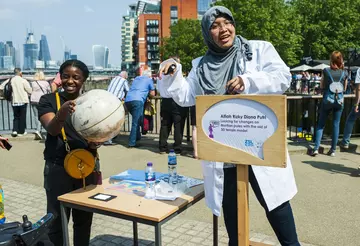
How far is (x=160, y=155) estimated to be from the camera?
809 cm

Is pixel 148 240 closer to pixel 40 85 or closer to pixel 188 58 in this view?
pixel 40 85

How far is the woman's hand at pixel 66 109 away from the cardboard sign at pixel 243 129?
0.93 meters

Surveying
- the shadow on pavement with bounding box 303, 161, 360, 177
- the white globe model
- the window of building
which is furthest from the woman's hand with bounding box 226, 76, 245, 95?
the window of building

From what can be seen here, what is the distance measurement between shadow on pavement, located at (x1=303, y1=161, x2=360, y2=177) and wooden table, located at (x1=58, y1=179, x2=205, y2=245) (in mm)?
4368

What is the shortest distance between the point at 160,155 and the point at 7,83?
5.30 meters

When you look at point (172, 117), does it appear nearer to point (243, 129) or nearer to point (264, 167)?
point (264, 167)

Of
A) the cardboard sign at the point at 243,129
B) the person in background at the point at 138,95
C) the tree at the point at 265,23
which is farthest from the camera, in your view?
the tree at the point at 265,23

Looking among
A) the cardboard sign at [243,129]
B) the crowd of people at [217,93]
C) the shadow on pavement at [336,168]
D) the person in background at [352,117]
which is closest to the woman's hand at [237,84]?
the crowd of people at [217,93]

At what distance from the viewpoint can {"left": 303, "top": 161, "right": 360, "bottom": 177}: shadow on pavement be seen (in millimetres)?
6322

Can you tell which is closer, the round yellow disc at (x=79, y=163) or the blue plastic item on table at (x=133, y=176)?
the round yellow disc at (x=79, y=163)

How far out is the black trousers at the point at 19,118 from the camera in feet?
33.6

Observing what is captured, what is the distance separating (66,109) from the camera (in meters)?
2.57

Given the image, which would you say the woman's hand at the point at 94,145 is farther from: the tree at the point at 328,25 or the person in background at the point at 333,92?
the tree at the point at 328,25

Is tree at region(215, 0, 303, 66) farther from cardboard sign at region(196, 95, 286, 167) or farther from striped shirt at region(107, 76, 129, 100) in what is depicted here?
cardboard sign at region(196, 95, 286, 167)
